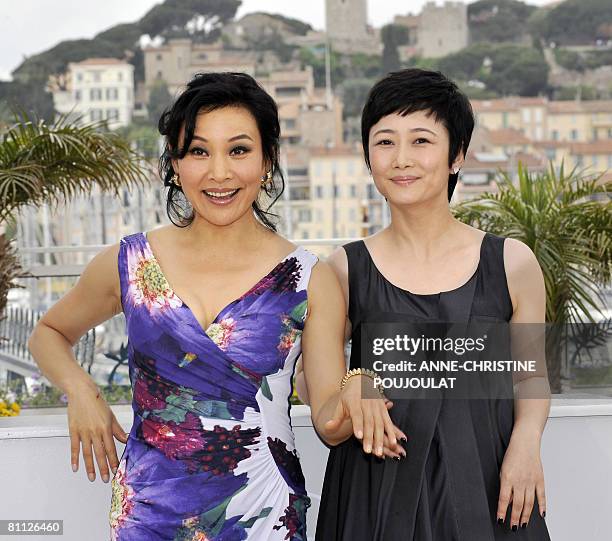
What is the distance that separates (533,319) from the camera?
1.33 m

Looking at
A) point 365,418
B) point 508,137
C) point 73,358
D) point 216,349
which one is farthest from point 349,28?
point 365,418

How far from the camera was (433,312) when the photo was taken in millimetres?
1338

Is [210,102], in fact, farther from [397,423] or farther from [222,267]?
[397,423]

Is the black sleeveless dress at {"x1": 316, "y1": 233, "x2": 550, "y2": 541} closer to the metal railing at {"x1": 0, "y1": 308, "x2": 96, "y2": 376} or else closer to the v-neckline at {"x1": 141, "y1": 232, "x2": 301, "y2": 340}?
the v-neckline at {"x1": 141, "y1": 232, "x2": 301, "y2": 340}

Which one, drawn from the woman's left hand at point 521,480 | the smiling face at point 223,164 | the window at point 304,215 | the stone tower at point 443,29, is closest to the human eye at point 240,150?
the smiling face at point 223,164

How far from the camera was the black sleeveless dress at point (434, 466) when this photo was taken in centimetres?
129

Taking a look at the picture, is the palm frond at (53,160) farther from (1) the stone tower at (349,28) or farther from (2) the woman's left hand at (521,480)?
(1) the stone tower at (349,28)

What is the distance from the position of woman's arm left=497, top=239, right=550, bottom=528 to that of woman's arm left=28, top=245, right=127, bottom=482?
1.86ft

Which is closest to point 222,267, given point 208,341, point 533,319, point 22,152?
point 208,341

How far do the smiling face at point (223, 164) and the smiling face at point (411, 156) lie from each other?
196 mm

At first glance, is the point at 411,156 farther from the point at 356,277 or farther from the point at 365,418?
the point at 365,418

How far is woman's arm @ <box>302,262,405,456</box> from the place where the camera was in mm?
1106

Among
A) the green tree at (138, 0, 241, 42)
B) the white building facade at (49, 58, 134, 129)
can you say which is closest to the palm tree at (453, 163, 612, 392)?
the white building facade at (49, 58, 134, 129)

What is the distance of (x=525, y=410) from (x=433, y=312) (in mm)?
191
